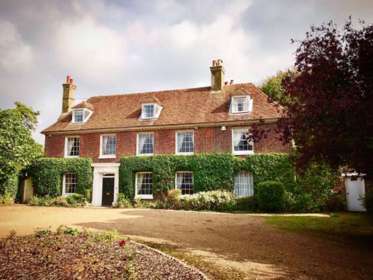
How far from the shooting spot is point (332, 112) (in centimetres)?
804

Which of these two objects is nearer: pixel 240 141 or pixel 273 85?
pixel 240 141

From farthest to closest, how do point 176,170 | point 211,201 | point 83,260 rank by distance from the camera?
point 176,170, point 211,201, point 83,260

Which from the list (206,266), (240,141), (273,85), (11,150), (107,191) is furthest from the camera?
(273,85)

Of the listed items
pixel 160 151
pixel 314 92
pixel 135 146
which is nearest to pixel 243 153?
→ pixel 160 151

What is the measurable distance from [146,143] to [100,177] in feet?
15.0

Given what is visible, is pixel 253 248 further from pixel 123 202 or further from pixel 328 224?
pixel 123 202

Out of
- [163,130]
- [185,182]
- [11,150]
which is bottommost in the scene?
[185,182]

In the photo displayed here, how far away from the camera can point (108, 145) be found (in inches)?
1014

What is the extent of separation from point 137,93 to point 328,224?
813 inches

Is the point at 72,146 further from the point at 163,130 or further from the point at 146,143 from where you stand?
the point at 163,130

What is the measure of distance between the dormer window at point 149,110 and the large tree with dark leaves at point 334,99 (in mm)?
16769

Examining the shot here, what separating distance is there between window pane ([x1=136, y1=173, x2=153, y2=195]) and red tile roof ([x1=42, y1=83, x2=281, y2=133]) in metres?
3.79

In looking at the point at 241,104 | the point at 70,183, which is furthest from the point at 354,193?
the point at 70,183

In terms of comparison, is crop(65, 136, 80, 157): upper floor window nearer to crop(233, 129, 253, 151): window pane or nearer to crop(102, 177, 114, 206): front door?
crop(102, 177, 114, 206): front door
